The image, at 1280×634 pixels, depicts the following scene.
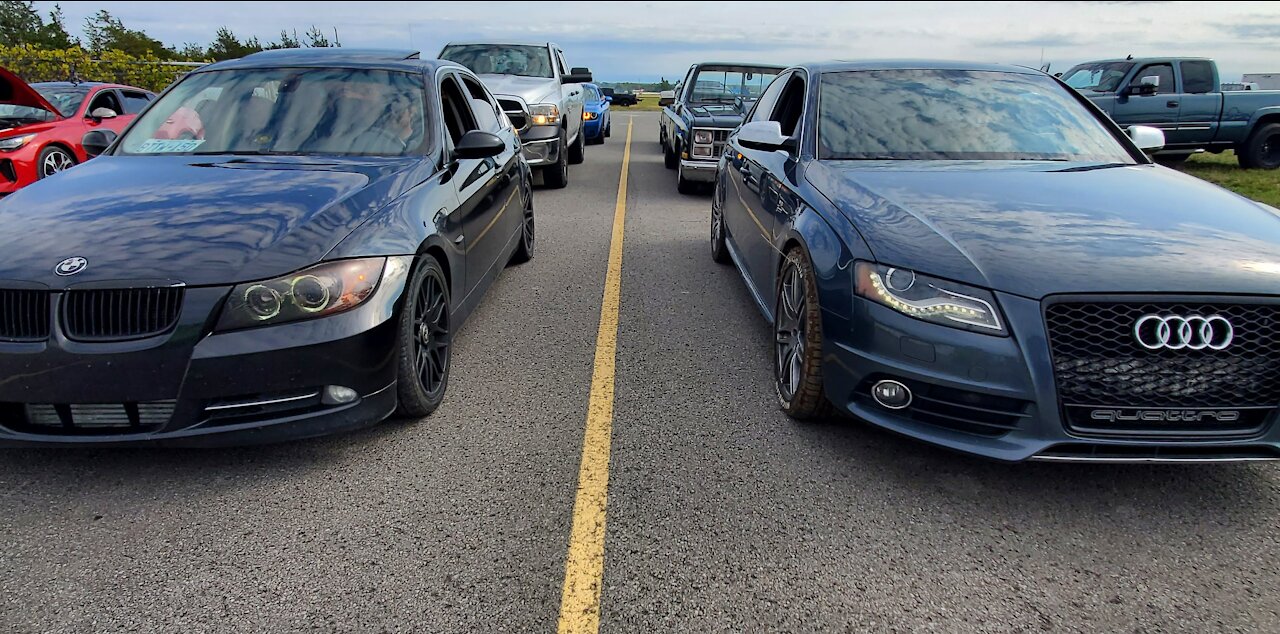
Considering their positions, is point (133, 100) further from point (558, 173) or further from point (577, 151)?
point (577, 151)

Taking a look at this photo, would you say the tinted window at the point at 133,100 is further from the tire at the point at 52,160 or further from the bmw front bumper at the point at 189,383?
the bmw front bumper at the point at 189,383

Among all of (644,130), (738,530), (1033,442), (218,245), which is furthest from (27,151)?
(644,130)

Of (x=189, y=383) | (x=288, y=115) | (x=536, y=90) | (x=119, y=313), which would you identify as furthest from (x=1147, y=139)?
(x=536, y=90)

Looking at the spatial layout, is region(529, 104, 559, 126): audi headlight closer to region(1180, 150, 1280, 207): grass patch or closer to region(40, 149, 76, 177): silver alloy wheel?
region(40, 149, 76, 177): silver alloy wheel

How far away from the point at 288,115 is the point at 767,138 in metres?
2.66

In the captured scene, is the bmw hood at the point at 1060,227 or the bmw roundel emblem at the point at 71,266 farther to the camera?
the bmw roundel emblem at the point at 71,266

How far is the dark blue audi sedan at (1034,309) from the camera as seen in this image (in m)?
2.56

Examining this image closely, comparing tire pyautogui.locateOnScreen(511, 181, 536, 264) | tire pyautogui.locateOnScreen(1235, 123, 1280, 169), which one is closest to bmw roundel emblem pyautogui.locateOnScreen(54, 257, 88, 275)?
tire pyautogui.locateOnScreen(511, 181, 536, 264)

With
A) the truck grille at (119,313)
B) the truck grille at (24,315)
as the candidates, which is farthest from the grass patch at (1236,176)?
the truck grille at (24,315)

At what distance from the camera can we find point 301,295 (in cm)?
286

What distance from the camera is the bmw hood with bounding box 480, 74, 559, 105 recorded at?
10.3 m

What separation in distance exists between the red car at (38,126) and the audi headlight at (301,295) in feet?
21.0

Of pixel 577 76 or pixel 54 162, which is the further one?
pixel 577 76

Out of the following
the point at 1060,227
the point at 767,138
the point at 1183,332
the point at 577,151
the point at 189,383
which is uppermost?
the point at 767,138
